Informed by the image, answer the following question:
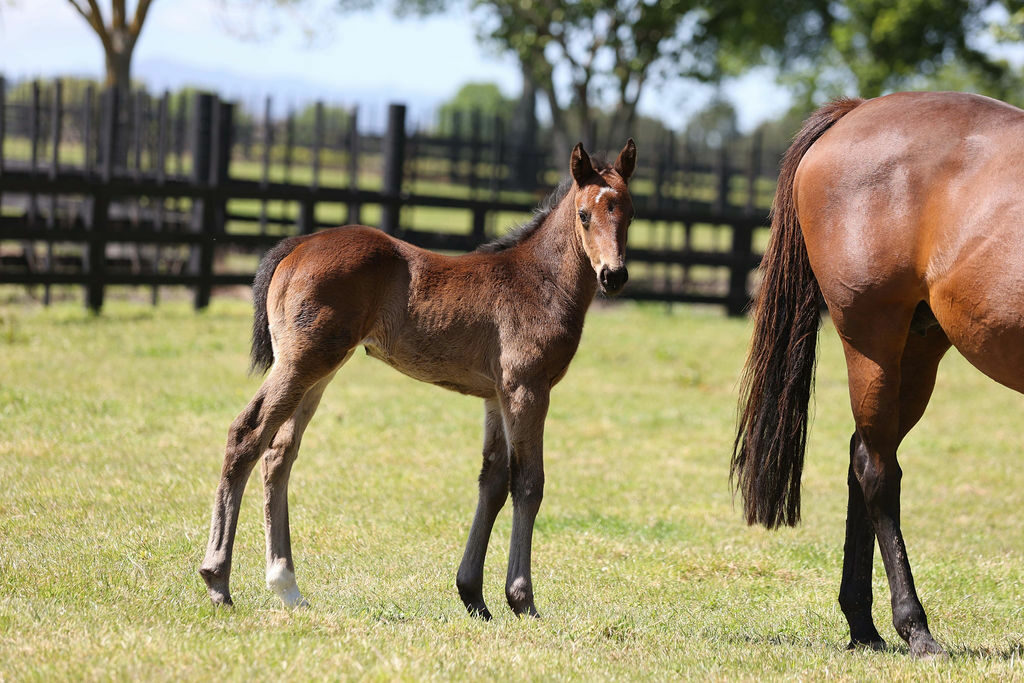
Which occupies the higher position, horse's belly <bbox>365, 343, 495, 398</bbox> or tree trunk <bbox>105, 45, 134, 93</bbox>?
tree trunk <bbox>105, 45, 134, 93</bbox>

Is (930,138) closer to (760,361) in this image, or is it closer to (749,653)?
(760,361)

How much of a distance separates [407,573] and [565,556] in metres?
0.98

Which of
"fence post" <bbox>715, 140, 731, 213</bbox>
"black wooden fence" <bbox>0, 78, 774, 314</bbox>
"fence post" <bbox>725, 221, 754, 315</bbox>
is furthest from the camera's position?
"fence post" <bbox>715, 140, 731, 213</bbox>

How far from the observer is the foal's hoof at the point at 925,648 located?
449 centimetres

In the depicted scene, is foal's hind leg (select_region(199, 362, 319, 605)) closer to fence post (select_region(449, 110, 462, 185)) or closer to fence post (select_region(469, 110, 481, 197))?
fence post (select_region(469, 110, 481, 197))

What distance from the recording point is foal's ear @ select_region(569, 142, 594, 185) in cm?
459

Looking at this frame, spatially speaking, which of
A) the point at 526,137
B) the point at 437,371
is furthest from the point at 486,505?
the point at 526,137

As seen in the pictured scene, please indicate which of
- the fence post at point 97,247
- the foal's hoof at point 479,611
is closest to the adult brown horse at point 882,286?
the foal's hoof at point 479,611

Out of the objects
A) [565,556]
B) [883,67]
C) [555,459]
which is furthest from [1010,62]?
[565,556]

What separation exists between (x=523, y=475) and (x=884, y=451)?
5.02 feet

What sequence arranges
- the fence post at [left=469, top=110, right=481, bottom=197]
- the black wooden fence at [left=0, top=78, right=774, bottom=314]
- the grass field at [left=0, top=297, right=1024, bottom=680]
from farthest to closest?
the fence post at [left=469, top=110, right=481, bottom=197] < the black wooden fence at [left=0, top=78, right=774, bottom=314] < the grass field at [left=0, top=297, right=1024, bottom=680]

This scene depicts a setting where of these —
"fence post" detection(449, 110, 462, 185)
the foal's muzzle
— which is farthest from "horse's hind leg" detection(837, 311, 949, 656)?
"fence post" detection(449, 110, 462, 185)

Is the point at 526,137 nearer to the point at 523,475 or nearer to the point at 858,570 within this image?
the point at 858,570

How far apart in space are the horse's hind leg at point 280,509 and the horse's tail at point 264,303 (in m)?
0.30
